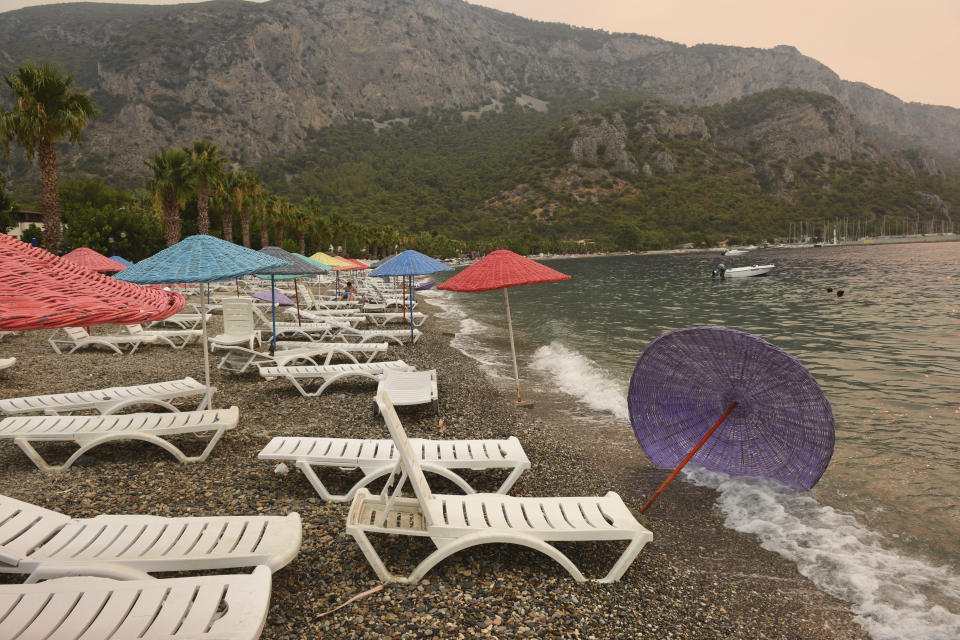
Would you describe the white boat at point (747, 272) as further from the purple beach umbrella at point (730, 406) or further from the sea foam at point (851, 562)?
the purple beach umbrella at point (730, 406)

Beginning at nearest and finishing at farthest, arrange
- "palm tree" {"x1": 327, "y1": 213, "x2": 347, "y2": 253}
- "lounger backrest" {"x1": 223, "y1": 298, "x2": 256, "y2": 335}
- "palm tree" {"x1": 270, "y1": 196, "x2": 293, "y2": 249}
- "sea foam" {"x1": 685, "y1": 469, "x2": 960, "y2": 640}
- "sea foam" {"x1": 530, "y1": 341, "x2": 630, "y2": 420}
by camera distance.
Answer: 1. "sea foam" {"x1": 685, "y1": 469, "x2": 960, "y2": 640}
2. "sea foam" {"x1": 530, "y1": 341, "x2": 630, "y2": 420}
3. "lounger backrest" {"x1": 223, "y1": 298, "x2": 256, "y2": 335}
4. "palm tree" {"x1": 270, "y1": 196, "x2": 293, "y2": 249}
5. "palm tree" {"x1": 327, "y1": 213, "x2": 347, "y2": 253}

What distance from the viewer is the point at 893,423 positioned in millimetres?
7848

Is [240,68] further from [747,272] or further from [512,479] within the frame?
[512,479]

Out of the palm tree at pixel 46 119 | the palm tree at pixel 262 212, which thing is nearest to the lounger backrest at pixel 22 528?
the palm tree at pixel 46 119

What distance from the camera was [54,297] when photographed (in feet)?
6.69

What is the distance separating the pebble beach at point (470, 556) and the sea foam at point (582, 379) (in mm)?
1947

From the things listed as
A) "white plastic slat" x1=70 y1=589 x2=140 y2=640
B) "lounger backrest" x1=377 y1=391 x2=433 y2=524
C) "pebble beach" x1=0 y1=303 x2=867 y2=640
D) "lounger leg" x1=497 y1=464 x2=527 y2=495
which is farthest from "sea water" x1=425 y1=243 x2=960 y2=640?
"white plastic slat" x1=70 y1=589 x2=140 y2=640

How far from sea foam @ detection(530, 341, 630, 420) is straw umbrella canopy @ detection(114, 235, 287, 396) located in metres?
5.85

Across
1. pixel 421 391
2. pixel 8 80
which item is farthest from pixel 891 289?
pixel 8 80

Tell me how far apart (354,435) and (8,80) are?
79.1 feet

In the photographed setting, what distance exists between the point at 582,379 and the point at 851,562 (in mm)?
7069

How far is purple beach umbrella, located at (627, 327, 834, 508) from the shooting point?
14.3 feet

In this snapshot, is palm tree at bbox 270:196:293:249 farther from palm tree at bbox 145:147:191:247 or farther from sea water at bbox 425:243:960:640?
sea water at bbox 425:243:960:640

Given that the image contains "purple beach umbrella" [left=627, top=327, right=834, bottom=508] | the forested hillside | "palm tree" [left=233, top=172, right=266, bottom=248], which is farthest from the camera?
the forested hillside
